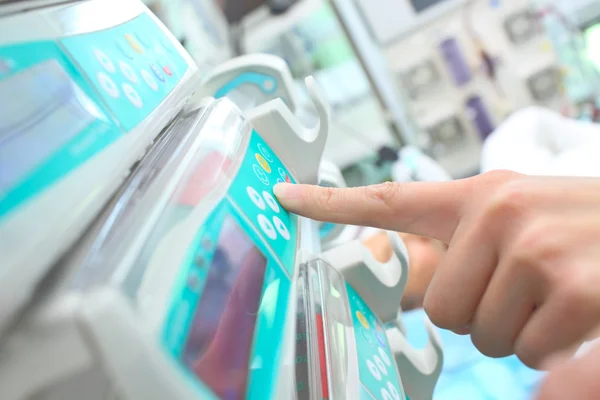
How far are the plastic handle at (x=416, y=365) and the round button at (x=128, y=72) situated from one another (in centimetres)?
49

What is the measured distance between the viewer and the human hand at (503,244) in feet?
1.20

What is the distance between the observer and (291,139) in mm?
586

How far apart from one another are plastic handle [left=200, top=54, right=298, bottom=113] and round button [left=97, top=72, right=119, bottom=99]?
1.00 ft

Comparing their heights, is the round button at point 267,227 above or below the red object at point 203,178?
below

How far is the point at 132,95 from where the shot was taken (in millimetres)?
395

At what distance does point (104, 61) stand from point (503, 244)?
1.26 feet

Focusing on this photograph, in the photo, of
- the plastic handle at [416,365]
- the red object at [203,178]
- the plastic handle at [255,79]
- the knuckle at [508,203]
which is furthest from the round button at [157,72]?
the plastic handle at [416,365]

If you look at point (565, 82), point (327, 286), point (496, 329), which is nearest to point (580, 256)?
point (496, 329)

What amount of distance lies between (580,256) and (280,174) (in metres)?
0.31

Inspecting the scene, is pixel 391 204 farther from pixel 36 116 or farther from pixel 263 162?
pixel 36 116

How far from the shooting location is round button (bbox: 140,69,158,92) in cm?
43

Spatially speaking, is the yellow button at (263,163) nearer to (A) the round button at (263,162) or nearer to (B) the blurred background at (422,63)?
(A) the round button at (263,162)

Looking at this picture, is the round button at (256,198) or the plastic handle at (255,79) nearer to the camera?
the round button at (256,198)

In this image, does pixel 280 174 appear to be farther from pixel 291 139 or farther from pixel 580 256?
pixel 580 256
